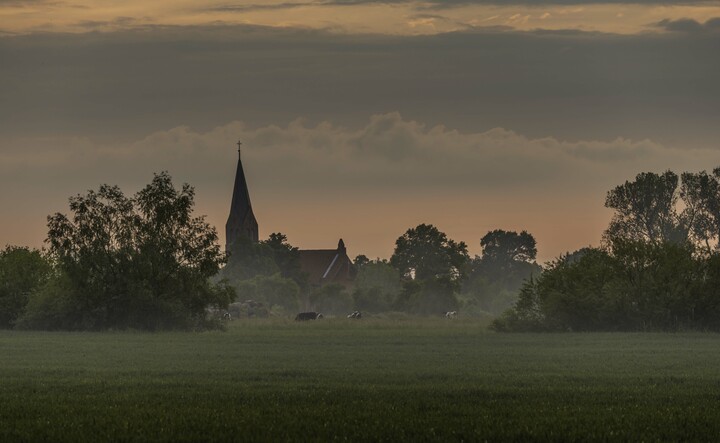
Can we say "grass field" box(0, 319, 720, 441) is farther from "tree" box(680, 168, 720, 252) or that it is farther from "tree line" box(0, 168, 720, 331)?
"tree" box(680, 168, 720, 252)

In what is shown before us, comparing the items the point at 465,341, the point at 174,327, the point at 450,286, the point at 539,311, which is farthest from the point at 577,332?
the point at 450,286

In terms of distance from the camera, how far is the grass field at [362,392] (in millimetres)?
27766

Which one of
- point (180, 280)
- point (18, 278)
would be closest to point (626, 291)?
point (180, 280)

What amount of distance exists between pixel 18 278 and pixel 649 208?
79.6m

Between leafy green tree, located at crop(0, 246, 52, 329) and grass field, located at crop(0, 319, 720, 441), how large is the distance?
122ft

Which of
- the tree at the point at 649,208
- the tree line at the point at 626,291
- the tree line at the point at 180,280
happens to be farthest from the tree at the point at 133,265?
the tree at the point at 649,208

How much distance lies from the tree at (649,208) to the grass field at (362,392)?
82485 millimetres

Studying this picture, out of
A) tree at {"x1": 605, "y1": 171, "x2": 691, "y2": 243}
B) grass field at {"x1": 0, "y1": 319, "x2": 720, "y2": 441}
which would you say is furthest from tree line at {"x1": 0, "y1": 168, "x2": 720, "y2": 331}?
A: tree at {"x1": 605, "y1": 171, "x2": 691, "y2": 243}

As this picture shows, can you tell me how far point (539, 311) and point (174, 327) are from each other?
29.3 metres

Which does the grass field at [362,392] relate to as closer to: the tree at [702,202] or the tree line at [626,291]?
the tree line at [626,291]

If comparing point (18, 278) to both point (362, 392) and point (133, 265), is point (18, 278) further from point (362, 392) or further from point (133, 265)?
point (362, 392)

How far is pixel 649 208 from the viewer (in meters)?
154

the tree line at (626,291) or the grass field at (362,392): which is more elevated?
the tree line at (626,291)

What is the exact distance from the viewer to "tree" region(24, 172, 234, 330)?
331ft
